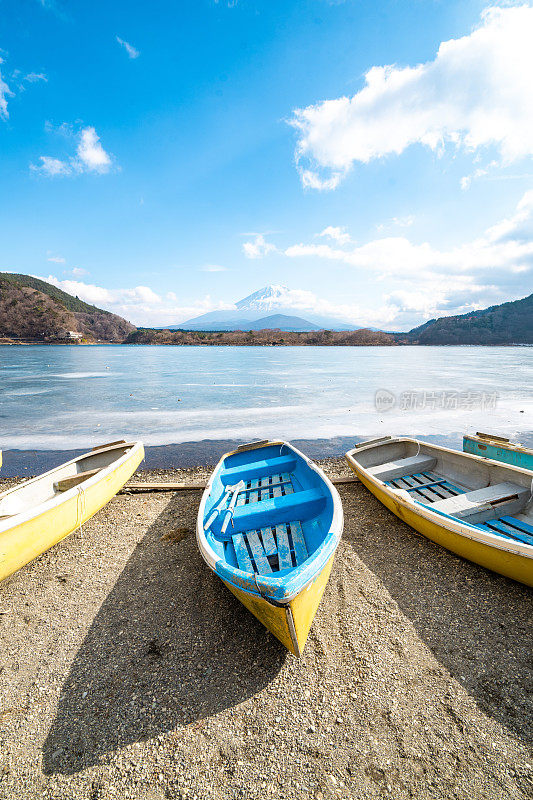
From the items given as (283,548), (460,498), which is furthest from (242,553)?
(460,498)

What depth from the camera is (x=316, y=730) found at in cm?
267

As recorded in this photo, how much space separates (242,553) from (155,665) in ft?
4.32

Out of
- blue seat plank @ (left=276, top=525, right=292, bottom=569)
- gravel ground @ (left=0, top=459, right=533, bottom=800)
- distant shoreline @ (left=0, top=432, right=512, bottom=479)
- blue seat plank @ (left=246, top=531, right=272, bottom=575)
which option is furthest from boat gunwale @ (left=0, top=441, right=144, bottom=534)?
blue seat plank @ (left=276, top=525, right=292, bottom=569)

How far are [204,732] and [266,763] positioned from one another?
528 millimetres

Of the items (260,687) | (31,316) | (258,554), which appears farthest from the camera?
(31,316)

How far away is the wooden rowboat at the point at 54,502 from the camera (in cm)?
404

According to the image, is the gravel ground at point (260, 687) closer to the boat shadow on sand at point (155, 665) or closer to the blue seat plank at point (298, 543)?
the boat shadow on sand at point (155, 665)

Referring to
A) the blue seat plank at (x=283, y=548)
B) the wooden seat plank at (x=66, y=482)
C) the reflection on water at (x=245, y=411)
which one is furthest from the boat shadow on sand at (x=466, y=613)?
the reflection on water at (x=245, y=411)

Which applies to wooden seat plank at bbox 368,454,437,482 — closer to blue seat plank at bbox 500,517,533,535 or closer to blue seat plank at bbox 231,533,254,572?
blue seat plank at bbox 500,517,533,535

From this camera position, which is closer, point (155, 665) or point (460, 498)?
point (155, 665)

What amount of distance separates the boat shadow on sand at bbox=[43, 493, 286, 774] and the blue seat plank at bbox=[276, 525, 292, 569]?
70 cm

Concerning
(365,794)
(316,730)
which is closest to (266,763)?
(316,730)

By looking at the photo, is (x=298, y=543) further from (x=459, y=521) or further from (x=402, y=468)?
(x=402, y=468)

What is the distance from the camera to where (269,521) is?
14.8ft
